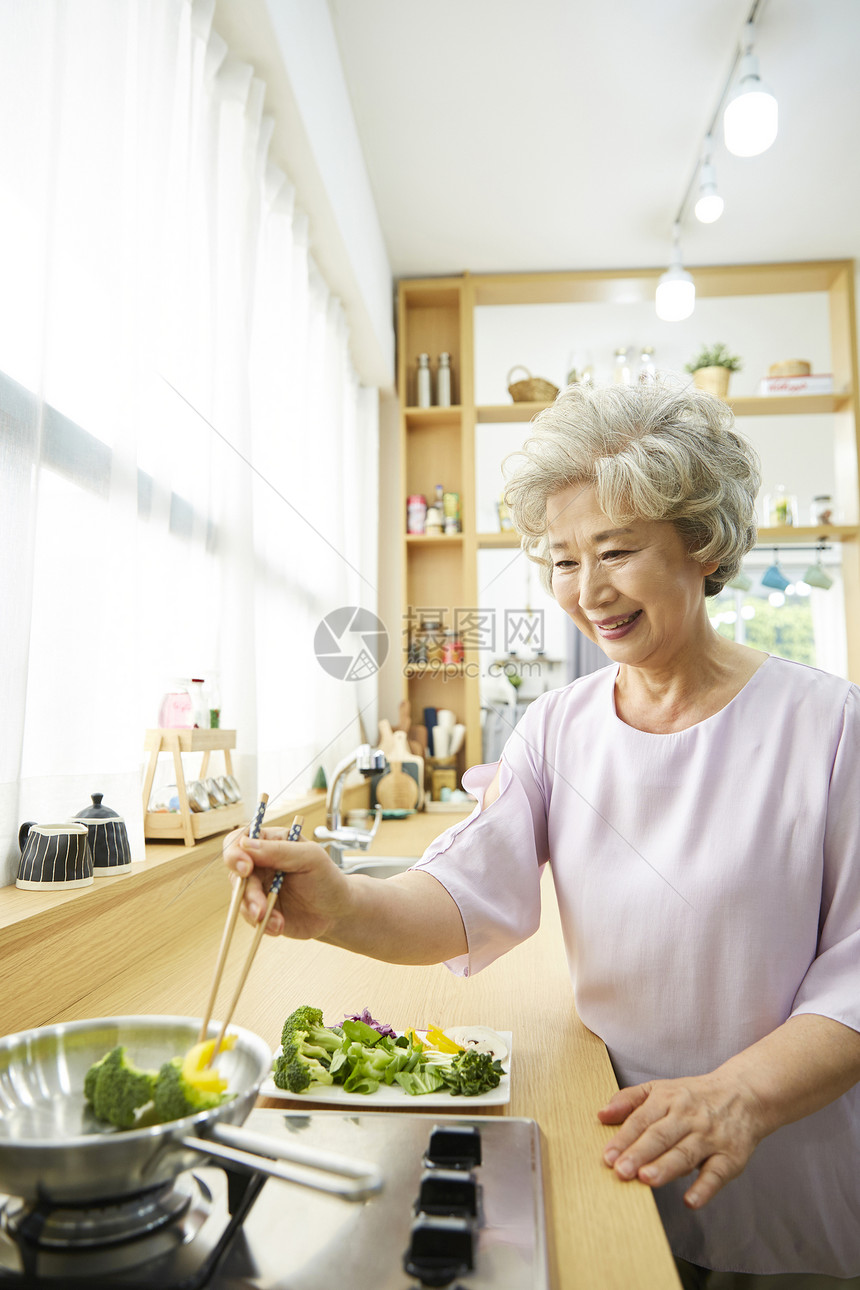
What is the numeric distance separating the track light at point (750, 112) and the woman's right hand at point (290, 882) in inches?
91.0

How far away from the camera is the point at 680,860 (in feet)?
3.06

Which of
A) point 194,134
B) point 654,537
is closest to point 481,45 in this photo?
point 194,134

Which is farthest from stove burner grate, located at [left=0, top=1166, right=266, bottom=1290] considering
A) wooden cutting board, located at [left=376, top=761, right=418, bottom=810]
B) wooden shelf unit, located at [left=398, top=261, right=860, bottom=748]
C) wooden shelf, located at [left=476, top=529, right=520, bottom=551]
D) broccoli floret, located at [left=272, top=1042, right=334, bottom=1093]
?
wooden shelf, located at [left=476, top=529, right=520, bottom=551]

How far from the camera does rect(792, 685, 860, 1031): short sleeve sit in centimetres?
85

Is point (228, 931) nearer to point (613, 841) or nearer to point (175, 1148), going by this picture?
point (175, 1148)

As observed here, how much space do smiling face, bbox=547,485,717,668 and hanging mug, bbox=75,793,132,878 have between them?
69 centimetres

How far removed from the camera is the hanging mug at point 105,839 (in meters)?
1.14

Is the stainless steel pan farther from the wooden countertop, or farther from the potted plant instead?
the potted plant

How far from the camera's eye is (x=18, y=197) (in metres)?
1.02

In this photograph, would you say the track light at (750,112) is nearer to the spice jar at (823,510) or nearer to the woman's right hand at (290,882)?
the spice jar at (823,510)

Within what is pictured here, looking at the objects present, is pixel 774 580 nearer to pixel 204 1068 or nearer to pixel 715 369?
pixel 715 369

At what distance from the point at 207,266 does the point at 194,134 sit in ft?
0.75

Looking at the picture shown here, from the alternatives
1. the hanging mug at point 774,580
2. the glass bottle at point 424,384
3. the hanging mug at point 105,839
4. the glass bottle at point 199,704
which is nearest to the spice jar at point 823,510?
the hanging mug at point 774,580

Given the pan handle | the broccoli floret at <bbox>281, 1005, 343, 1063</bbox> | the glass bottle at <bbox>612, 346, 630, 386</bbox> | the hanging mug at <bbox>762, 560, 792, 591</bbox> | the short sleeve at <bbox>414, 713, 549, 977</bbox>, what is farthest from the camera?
the glass bottle at <bbox>612, 346, 630, 386</bbox>
